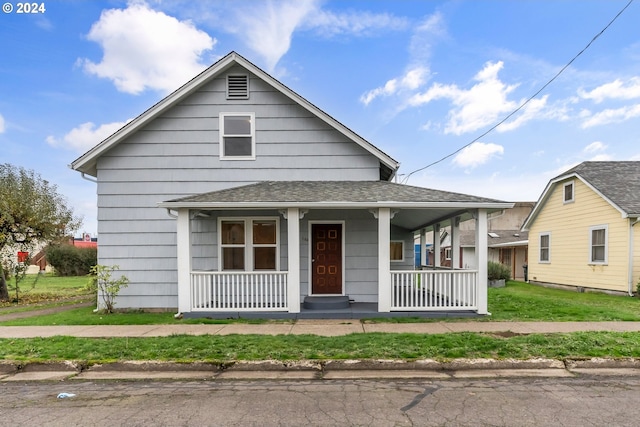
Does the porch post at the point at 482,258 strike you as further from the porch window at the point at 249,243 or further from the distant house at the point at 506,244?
the distant house at the point at 506,244

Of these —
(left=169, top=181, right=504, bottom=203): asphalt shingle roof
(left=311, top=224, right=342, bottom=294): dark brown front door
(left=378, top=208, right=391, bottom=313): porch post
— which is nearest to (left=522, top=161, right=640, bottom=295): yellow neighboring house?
(left=169, top=181, right=504, bottom=203): asphalt shingle roof

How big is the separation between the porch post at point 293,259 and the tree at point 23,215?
36.4ft

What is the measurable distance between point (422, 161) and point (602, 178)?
11.6 metres

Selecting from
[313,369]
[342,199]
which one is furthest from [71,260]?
[313,369]

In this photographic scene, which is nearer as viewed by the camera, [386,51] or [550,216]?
[386,51]

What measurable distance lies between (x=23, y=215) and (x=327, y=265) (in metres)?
11.8

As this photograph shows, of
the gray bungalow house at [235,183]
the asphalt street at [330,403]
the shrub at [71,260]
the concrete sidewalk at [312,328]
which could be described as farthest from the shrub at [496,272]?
the shrub at [71,260]

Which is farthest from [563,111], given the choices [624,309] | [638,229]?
[624,309]

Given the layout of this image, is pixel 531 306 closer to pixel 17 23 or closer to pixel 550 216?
pixel 550 216

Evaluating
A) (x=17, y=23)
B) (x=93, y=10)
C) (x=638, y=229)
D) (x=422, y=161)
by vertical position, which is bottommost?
(x=638, y=229)

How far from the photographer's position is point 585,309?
928 centimetres

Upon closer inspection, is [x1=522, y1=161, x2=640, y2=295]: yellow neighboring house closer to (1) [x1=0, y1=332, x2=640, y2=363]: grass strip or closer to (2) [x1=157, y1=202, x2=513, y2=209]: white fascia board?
(2) [x1=157, y1=202, x2=513, y2=209]: white fascia board

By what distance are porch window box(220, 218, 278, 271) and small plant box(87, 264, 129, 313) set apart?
2769 mm

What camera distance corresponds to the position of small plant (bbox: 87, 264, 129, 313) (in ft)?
30.8
